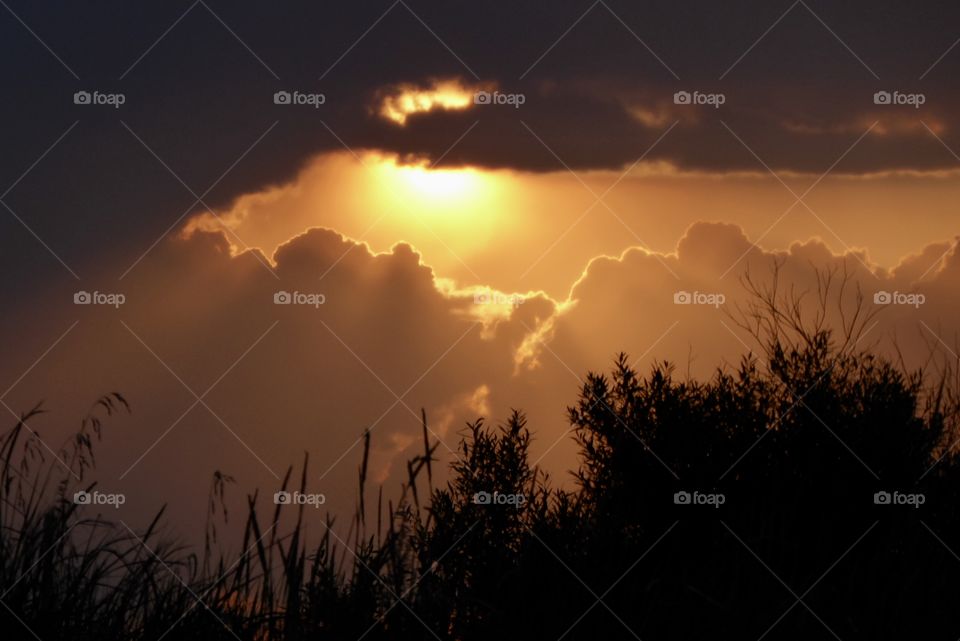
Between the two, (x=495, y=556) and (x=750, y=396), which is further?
(x=750, y=396)

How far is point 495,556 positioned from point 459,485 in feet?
4.74

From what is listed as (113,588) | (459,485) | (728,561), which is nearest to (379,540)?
(113,588)

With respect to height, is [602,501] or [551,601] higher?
[602,501]

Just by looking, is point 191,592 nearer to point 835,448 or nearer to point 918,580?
point 918,580

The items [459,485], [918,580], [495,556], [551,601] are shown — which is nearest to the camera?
[551,601]

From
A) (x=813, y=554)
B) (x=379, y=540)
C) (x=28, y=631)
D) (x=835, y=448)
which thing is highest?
(x=835, y=448)

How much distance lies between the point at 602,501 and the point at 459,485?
2.66 metres

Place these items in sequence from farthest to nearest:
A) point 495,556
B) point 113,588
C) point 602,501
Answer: point 495,556
point 602,501
point 113,588

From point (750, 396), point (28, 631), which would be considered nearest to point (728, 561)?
point (750, 396)

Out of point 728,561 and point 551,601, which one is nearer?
point 551,601

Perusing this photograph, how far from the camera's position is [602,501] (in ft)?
40.3

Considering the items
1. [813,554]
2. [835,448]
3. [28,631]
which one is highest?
[835,448]

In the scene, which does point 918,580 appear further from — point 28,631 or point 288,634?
point 28,631

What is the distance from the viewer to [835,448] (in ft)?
47.8
